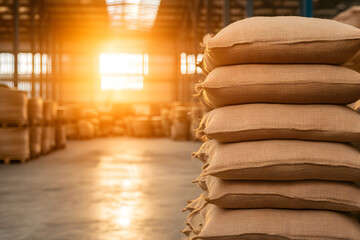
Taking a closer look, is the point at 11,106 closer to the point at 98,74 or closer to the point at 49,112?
the point at 49,112

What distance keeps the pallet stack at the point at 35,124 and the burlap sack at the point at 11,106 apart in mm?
676

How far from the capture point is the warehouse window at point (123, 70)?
81.6 ft

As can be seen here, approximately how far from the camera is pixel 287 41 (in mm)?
2260

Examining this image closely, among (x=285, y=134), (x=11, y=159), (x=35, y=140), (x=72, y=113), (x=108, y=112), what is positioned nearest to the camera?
(x=285, y=134)

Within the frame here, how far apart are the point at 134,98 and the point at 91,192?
66.2ft

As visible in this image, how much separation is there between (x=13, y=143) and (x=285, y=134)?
6.95 metres

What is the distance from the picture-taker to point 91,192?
16.7ft

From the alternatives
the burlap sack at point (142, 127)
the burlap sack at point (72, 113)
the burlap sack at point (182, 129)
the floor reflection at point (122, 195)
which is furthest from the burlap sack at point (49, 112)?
the burlap sack at point (142, 127)

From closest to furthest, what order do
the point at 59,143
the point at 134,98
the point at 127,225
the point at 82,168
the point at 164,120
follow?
the point at 127,225
the point at 82,168
the point at 59,143
the point at 164,120
the point at 134,98

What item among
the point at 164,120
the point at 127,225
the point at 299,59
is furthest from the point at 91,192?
the point at 164,120

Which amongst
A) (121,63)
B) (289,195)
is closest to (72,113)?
(121,63)

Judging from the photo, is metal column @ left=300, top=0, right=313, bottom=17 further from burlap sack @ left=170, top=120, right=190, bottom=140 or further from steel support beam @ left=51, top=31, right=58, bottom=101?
steel support beam @ left=51, top=31, right=58, bottom=101

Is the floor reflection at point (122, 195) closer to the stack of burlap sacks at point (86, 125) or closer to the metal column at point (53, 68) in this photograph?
the stack of burlap sacks at point (86, 125)

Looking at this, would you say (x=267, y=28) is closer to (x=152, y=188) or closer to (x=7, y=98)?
(x=152, y=188)
